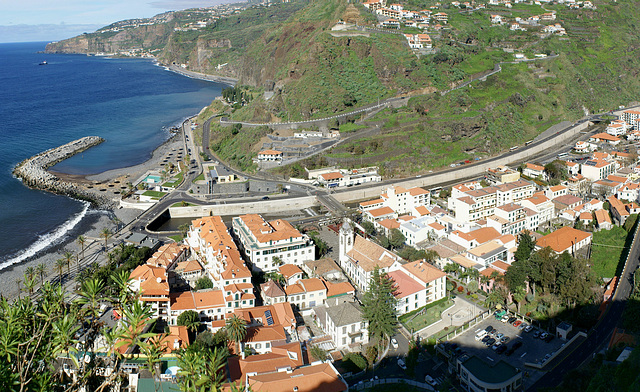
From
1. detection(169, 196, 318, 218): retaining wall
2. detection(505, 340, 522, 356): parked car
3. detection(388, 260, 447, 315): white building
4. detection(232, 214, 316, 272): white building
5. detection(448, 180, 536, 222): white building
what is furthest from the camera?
detection(169, 196, 318, 218): retaining wall

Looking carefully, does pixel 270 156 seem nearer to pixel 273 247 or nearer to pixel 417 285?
pixel 273 247

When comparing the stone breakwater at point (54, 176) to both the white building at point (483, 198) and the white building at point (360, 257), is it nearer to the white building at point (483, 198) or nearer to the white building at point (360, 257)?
the white building at point (360, 257)

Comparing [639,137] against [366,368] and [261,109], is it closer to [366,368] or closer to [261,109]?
[261,109]

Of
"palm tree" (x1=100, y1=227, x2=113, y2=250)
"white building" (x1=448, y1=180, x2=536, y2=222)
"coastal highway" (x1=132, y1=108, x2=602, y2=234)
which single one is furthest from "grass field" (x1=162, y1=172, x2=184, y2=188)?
"white building" (x1=448, y1=180, x2=536, y2=222)

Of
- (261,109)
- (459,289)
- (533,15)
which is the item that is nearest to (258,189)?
(261,109)

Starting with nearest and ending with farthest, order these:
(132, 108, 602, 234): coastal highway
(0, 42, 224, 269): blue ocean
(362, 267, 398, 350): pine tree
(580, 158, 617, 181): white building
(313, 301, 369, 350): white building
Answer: (362, 267, 398, 350): pine tree < (313, 301, 369, 350): white building < (132, 108, 602, 234): coastal highway < (0, 42, 224, 269): blue ocean < (580, 158, 617, 181): white building

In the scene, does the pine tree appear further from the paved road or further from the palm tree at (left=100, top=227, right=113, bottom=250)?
the palm tree at (left=100, top=227, right=113, bottom=250)

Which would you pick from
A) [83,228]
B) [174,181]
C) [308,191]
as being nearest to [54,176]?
[174,181]
